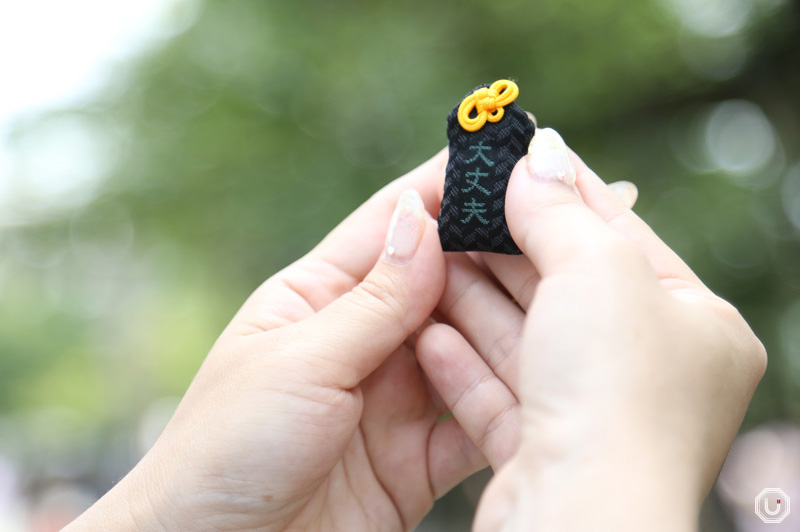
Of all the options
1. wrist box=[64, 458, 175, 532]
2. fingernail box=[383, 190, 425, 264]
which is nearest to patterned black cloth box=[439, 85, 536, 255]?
fingernail box=[383, 190, 425, 264]

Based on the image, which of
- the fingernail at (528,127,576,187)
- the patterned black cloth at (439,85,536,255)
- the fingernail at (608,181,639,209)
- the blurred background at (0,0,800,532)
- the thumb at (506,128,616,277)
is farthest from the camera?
the blurred background at (0,0,800,532)

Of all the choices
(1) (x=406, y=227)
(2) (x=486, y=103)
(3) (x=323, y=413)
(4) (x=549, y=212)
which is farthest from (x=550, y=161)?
(3) (x=323, y=413)

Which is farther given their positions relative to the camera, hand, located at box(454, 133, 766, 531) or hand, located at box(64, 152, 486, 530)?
hand, located at box(64, 152, 486, 530)

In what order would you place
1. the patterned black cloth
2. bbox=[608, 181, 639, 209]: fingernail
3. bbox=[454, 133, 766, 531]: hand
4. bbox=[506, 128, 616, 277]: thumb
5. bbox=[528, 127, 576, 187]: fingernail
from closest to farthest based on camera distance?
bbox=[454, 133, 766, 531]: hand < bbox=[506, 128, 616, 277]: thumb < bbox=[528, 127, 576, 187]: fingernail < the patterned black cloth < bbox=[608, 181, 639, 209]: fingernail

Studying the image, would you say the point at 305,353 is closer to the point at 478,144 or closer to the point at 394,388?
the point at 394,388

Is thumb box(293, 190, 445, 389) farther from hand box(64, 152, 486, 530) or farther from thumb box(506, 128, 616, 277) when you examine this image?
thumb box(506, 128, 616, 277)

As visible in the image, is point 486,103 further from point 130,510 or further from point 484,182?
point 130,510

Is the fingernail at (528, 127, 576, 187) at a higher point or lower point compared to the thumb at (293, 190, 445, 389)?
higher
